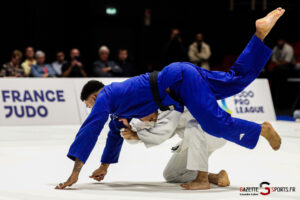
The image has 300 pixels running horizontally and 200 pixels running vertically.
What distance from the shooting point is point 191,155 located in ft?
11.7

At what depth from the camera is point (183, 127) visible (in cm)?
386

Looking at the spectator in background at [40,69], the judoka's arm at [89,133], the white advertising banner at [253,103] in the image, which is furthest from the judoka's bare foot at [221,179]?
the spectator in background at [40,69]

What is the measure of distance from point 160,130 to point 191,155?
0.29 metres

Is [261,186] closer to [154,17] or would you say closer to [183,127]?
[183,127]

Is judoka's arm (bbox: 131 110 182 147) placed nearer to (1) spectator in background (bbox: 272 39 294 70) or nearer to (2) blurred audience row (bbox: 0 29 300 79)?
(2) blurred audience row (bbox: 0 29 300 79)

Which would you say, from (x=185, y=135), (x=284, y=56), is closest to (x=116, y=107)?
(x=185, y=135)

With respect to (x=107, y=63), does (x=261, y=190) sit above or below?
below

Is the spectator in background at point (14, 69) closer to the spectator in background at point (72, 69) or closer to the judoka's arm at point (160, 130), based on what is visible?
the spectator in background at point (72, 69)

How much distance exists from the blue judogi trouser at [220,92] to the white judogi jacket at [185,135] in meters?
0.18

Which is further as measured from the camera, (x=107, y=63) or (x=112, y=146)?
(x=107, y=63)

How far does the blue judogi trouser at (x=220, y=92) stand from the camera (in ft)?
11.2

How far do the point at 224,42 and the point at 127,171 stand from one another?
1254cm

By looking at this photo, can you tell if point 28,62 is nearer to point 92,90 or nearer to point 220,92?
point 92,90

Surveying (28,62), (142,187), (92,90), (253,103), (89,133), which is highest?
(28,62)
